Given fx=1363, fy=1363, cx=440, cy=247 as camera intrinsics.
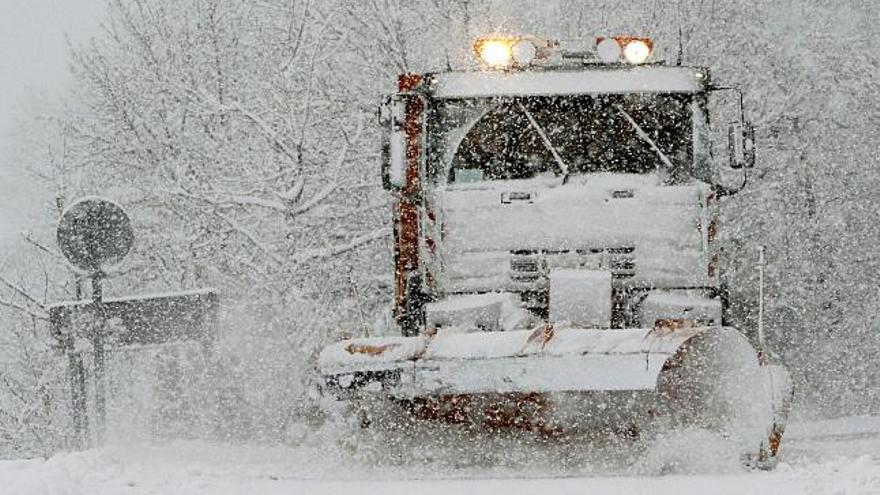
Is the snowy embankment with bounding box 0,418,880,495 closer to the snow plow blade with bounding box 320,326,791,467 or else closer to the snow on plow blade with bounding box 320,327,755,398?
the snow plow blade with bounding box 320,326,791,467

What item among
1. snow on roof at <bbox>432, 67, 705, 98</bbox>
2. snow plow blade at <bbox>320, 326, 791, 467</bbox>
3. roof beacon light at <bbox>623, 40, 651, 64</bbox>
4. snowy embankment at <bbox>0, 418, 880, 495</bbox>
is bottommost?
snowy embankment at <bbox>0, 418, 880, 495</bbox>

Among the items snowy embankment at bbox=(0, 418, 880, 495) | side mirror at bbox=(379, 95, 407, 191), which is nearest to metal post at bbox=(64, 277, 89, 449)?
snowy embankment at bbox=(0, 418, 880, 495)

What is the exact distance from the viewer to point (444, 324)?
852cm

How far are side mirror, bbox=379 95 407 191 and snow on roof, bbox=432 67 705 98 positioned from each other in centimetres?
33

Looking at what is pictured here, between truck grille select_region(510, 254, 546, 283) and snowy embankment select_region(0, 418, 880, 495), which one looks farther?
truck grille select_region(510, 254, 546, 283)

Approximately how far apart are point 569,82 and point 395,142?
125 cm

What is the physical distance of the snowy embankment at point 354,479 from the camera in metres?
6.13

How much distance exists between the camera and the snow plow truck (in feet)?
23.3

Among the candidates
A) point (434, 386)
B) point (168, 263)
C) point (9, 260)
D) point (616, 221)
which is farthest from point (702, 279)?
point (9, 260)

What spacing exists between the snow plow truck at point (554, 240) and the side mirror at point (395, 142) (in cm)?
1

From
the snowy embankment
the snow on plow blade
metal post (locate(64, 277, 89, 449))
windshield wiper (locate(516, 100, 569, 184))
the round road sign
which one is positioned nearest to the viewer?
the snowy embankment

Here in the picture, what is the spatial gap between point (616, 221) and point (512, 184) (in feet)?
2.42

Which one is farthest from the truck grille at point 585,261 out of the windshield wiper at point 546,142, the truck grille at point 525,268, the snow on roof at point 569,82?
the snow on roof at point 569,82

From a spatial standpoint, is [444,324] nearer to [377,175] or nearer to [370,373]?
[370,373]
